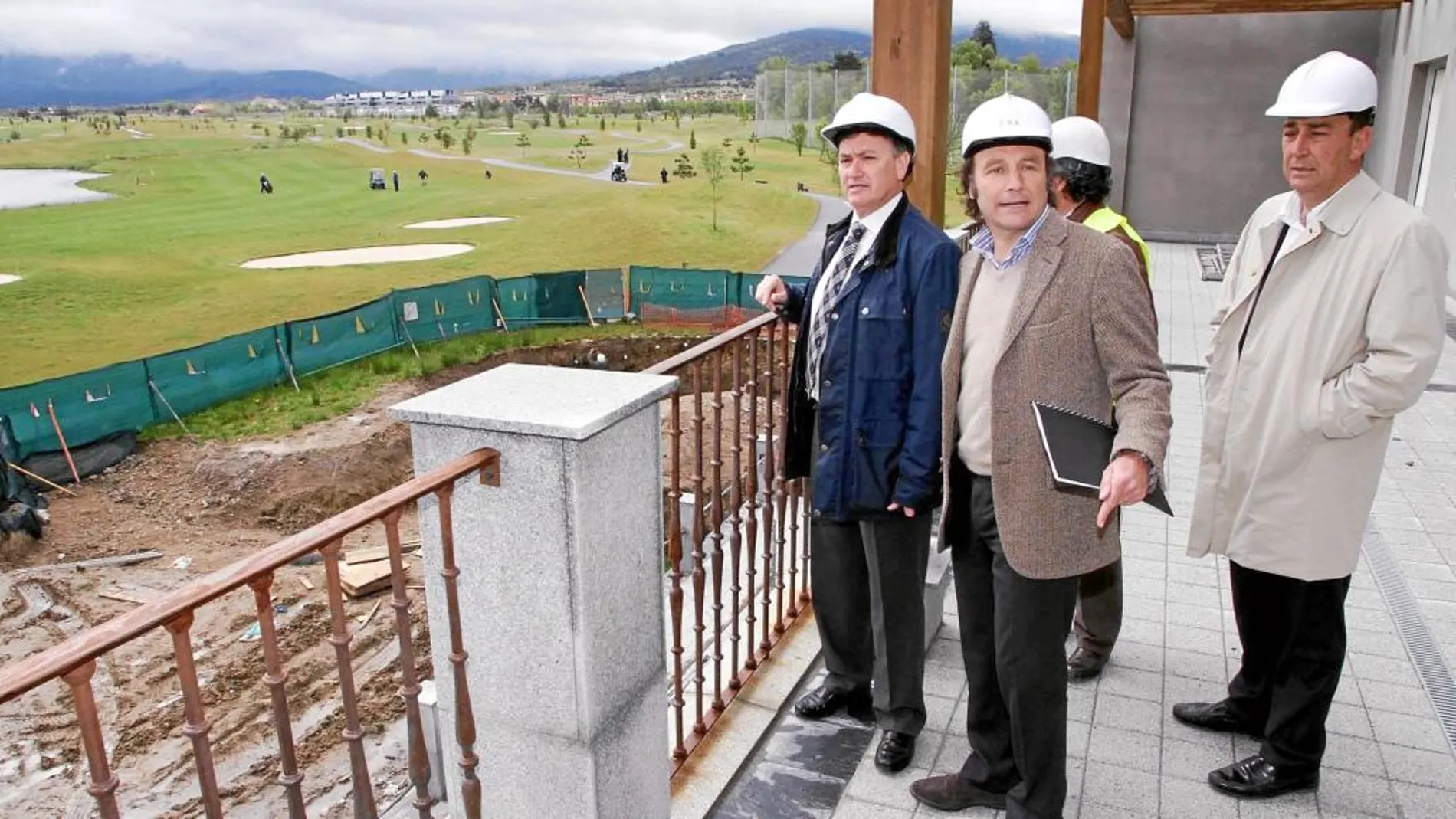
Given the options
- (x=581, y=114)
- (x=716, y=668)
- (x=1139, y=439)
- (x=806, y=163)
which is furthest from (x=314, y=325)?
(x=581, y=114)

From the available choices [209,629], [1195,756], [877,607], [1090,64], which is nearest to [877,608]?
[877,607]

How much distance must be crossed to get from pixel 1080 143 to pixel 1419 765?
200cm

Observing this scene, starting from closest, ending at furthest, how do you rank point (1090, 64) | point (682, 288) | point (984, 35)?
point (1090, 64) → point (682, 288) → point (984, 35)

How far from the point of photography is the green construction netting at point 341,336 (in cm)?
1967

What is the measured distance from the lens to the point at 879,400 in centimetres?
240

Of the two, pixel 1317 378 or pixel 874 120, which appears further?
pixel 874 120

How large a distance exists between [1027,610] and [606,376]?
107cm

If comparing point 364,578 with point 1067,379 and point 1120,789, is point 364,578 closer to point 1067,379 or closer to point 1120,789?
point 1120,789

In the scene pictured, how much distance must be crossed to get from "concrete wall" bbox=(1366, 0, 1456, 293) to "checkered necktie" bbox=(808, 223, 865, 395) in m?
9.47

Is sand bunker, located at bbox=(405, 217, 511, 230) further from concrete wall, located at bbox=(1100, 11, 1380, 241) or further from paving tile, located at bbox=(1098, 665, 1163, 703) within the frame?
paving tile, located at bbox=(1098, 665, 1163, 703)

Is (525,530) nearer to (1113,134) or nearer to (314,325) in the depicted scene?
(1113,134)

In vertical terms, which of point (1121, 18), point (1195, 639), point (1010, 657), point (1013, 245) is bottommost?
point (1195, 639)

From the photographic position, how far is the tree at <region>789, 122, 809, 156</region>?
46.5 metres

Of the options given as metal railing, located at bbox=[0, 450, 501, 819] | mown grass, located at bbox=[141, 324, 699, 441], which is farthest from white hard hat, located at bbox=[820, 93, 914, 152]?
mown grass, located at bbox=[141, 324, 699, 441]
